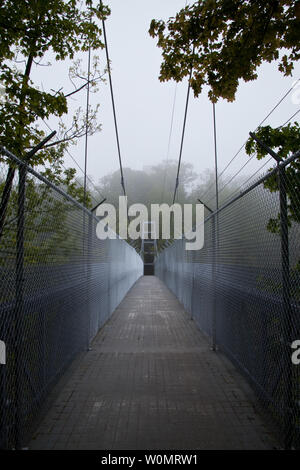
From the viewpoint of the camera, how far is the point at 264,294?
3410mm

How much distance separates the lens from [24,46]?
17.9 ft

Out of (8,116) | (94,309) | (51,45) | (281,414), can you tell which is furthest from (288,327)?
(51,45)

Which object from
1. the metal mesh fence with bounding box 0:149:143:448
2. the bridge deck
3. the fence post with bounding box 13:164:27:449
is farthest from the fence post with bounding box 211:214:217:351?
the fence post with bounding box 13:164:27:449

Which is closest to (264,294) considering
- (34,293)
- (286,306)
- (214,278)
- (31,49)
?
(286,306)

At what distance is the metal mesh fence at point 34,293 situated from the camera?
8.42 ft

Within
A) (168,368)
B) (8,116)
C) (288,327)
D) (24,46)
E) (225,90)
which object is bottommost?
(168,368)

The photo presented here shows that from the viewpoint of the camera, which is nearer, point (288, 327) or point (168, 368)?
point (288, 327)

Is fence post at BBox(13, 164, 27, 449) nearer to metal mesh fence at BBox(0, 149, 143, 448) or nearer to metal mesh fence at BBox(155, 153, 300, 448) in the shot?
metal mesh fence at BBox(0, 149, 143, 448)

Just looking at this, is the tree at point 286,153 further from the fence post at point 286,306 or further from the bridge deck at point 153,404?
the bridge deck at point 153,404

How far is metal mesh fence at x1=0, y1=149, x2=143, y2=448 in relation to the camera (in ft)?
8.42

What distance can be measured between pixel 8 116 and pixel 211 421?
14.1 feet

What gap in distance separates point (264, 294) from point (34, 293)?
2.10 meters
